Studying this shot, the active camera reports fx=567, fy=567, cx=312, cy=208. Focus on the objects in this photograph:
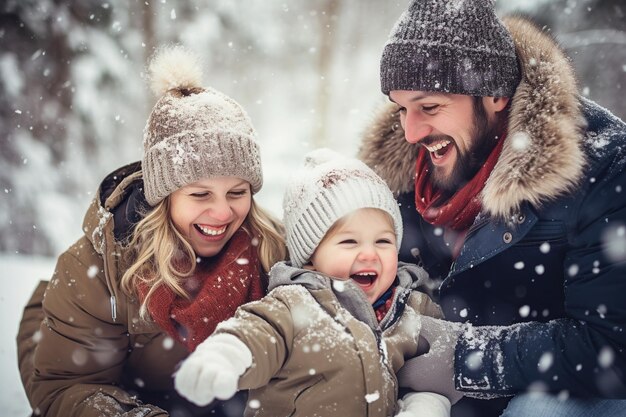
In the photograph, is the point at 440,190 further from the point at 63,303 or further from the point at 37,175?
the point at 37,175

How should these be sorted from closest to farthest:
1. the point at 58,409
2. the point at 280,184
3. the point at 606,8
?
the point at 58,409 → the point at 606,8 → the point at 280,184

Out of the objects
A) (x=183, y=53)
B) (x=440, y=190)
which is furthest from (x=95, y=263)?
(x=440, y=190)

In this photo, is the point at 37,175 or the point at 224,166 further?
the point at 37,175

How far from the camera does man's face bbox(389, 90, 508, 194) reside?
8.28 feet

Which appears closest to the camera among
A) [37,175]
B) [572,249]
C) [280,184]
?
[572,249]

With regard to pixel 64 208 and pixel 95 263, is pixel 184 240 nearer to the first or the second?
pixel 95 263

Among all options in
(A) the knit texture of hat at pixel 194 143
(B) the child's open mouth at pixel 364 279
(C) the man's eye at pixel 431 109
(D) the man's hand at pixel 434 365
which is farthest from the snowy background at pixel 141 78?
(D) the man's hand at pixel 434 365

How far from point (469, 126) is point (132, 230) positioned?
1572mm

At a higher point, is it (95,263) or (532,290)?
(95,263)

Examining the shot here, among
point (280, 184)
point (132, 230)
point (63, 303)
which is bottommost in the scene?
point (280, 184)

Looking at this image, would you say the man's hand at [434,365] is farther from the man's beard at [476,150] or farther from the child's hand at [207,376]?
the child's hand at [207,376]

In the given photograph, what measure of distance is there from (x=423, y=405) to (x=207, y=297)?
0.98 meters

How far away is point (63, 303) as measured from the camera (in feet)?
7.97

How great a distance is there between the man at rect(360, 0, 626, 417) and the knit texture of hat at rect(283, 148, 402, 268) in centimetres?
36
